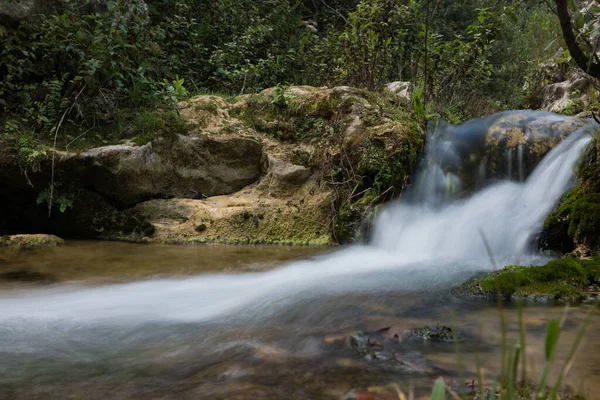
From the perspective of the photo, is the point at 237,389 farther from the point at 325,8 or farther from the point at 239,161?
the point at 325,8

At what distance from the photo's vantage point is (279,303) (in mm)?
3510

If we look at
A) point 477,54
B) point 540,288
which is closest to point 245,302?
point 540,288

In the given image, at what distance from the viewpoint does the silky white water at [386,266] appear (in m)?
3.35

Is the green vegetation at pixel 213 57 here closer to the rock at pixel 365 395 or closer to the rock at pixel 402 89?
the rock at pixel 402 89

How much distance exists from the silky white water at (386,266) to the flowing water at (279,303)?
2 centimetres

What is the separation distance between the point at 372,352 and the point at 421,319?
71 centimetres

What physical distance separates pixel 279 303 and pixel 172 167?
3.61 m

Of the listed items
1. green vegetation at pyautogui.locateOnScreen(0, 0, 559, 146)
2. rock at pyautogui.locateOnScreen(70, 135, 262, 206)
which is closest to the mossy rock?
green vegetation at pyautogui.locateOnScreen(0, 0, 559, 146)

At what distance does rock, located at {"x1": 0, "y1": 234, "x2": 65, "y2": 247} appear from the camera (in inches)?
217

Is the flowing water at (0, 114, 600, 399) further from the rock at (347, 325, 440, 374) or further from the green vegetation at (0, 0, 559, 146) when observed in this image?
the green vegetation at (0, 0, 559, 146)

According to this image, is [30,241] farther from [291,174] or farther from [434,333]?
[434,333]

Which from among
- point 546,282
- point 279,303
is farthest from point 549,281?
point 279,303

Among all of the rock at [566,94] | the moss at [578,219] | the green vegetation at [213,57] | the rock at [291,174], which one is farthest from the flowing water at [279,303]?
the rock at [566,94]

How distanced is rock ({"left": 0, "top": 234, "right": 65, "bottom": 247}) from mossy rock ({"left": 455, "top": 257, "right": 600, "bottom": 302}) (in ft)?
15.0
